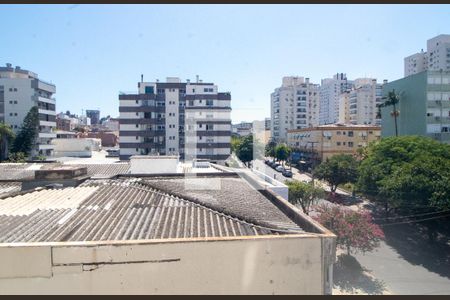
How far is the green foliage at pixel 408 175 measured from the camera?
1398 cm

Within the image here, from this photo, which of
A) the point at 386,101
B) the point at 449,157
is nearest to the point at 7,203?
the point at 449,157

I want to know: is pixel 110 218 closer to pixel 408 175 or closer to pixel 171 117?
pixel 408 175

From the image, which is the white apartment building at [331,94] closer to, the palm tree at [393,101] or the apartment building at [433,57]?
the apartment building at [433,57]

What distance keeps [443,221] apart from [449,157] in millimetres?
5798

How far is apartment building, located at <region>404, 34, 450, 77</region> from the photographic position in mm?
66812

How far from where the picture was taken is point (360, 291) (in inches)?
403

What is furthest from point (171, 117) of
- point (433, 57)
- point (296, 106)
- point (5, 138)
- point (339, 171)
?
point (433, 57)

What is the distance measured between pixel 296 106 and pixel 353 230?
55115mm

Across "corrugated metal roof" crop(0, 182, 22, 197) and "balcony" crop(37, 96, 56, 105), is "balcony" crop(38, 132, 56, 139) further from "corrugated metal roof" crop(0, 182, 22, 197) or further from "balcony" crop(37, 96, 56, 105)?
"corrugated metal roof" crop(0, 182, 22, 197)

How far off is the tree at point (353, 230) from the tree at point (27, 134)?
34.2 meters

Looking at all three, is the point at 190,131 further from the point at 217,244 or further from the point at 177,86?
the point at 217,244

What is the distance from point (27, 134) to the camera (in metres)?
34.9

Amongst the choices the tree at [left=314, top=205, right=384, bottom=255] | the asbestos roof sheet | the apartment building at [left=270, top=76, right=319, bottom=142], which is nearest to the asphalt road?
the tree at [left=314, top=205, right=384, bottom=255]

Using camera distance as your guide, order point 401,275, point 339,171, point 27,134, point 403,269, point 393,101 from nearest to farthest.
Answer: point 401,275 → point 403,269 → point 339,171 → point 393,101 → point 27,134
